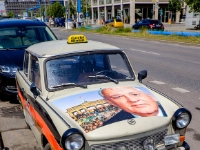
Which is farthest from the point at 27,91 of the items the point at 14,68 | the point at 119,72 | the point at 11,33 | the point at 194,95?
the point at 194,95

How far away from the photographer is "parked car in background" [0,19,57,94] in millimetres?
6156

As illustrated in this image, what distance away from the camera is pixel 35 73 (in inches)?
162

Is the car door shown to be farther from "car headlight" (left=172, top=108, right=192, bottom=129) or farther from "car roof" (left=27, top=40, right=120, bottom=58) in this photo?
"car headlight" (left=172, top=108, right=192, bottom=129)

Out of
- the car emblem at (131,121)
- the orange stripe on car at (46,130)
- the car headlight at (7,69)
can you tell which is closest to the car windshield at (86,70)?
the orange stripe on car at (46,130)

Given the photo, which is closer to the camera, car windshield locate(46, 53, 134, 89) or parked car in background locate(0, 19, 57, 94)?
car windshield locate(46, 53, 134, 89)

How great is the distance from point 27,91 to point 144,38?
1974 centimetres

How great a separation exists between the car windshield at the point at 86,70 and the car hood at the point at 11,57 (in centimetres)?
268

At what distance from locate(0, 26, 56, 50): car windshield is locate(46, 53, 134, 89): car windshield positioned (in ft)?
12.3

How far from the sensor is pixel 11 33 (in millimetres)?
7547

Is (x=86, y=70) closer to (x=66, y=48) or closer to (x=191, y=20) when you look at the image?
(x=66, y=48)

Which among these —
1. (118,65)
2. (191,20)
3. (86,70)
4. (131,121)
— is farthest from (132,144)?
(191,20)

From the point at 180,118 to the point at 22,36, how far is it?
18.5 feet

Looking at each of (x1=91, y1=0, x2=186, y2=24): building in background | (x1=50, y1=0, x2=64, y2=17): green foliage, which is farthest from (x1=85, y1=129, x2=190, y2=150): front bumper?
(x1=50, y1=0, x2=64, y2=17): green foliage

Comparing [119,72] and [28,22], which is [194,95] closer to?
[119,72]
